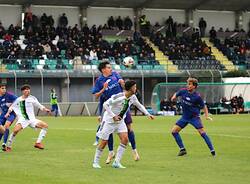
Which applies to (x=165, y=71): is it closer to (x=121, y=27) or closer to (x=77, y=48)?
(x=77, y=48)

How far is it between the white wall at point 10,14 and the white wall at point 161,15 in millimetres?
12007

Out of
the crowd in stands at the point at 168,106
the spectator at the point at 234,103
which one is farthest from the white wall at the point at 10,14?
the spectator at the point at 234,103

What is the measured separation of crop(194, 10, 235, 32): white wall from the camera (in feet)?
235

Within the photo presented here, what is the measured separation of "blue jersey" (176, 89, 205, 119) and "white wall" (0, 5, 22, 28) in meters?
44.9

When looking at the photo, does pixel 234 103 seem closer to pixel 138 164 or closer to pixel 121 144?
pixel 138 164

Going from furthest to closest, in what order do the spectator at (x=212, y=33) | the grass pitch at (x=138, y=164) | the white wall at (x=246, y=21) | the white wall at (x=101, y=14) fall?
the white wall at (x=246, y=21)
the spectator at (x=212, y=33)
the white wall at (x=101, y=14)
the grass pitch at (x=138, y=164)

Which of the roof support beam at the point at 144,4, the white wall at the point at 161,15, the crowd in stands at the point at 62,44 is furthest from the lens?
the white wall at the point at 161,15

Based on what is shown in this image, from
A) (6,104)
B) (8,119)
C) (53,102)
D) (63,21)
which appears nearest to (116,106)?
(6,104)

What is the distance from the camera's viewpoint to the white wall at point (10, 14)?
6253cm

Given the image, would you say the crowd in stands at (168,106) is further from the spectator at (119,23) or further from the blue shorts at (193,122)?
the blue shorts at (193,122)

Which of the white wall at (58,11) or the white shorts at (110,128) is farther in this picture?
the white wall at (58,11)

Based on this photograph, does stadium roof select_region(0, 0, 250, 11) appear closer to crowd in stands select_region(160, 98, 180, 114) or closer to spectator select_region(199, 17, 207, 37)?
spectator select_region(199, 17, 207, 37)

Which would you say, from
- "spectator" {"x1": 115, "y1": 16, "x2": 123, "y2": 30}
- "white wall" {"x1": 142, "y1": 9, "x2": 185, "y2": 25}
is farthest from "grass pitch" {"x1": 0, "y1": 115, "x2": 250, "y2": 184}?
"white wall" {"x1": 142, "y1": 9, "x2": 185, "y2": 25}

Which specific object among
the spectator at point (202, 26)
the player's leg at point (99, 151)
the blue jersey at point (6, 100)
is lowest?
the player's leg at point (99, 151)
